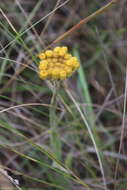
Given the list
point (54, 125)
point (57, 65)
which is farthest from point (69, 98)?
point (57, 65)

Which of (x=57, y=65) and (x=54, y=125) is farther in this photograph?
(x=54, y=125)

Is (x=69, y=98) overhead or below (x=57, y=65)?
below

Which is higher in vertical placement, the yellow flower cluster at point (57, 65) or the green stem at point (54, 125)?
the yellow flower cluster at point (57, 65)

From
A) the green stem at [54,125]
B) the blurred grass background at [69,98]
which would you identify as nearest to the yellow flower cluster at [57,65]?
the green stem at [54,125]

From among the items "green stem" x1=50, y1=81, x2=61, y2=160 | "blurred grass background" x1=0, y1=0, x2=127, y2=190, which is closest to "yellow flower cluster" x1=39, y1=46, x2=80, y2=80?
"green stem" x1=50, y1=81, x2=61, y2=160

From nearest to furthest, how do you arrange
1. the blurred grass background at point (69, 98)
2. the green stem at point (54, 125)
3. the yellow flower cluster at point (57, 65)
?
1. the yellow flower cluster at point (57, 65)
2. the green stem at point (54, 125)
3. the blurred grass background at point (69, 98)

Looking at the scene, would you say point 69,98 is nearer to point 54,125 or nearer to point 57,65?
point 54,125

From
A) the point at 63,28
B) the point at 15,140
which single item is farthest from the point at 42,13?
the point at 15,140

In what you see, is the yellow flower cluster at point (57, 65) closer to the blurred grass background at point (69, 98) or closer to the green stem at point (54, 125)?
the green stem at point (54, 125)
